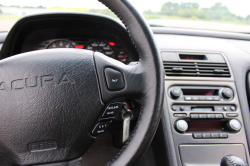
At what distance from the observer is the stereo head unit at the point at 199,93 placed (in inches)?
49.8

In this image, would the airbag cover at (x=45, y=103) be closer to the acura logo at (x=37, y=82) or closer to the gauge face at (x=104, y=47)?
the acura logo at (x=37, y=82)

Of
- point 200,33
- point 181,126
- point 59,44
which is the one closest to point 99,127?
point 181,126

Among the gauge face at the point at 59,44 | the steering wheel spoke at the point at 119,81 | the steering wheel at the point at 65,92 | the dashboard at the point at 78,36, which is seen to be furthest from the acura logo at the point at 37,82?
the gauge face at the point at 59,44

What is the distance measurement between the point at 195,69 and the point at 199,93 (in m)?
0.16

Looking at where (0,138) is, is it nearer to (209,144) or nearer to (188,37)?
(209,144)

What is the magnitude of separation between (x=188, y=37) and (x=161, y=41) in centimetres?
28

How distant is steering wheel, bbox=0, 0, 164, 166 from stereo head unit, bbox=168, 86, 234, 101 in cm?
51

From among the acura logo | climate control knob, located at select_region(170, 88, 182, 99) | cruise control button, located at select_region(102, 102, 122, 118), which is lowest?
climate control knob, located at select_region(170, 88, 182, 99)

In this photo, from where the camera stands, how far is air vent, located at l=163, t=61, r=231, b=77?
1.34 meters

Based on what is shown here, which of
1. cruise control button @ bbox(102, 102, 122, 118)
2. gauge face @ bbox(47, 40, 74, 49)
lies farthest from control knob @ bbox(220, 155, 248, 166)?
gauge face @ bbox(47, 40, 74, 49)

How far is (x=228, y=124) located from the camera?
1.26 m

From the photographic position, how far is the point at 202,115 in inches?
48.9

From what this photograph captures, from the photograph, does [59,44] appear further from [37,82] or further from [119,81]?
[119,81]

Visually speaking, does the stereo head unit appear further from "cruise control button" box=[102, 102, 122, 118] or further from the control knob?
"cruise control button" box=[102, 102, 122, 118]
